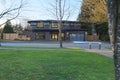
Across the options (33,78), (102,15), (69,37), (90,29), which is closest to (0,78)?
(33,78)

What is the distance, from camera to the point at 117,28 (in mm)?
5164

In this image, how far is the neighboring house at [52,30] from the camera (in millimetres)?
74812

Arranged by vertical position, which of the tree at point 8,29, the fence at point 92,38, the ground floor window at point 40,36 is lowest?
the fence at point 92,38

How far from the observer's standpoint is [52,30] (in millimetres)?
76188

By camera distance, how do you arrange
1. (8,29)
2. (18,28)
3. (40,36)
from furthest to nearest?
1. (18,28)
2. (8,29)
3. (40,36)

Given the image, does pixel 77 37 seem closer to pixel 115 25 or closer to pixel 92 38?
pixel 92 38

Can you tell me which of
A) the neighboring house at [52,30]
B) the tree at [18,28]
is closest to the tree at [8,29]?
the tree at [18,28]

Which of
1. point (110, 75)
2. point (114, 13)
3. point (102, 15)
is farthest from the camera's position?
point (102, 15)

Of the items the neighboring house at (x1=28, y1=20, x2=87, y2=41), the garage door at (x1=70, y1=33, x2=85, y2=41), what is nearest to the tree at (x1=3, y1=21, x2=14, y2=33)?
the neighboring house at (x1=28, y1=20, x2=87, y2=41)

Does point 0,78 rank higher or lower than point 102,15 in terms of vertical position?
lower

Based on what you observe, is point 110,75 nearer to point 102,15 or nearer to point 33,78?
point 33,78

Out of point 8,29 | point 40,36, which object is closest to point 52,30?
point 40,36

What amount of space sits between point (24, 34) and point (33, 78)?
68.2 m

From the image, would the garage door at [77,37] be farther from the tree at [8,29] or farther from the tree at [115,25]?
the tree at [115,25]
